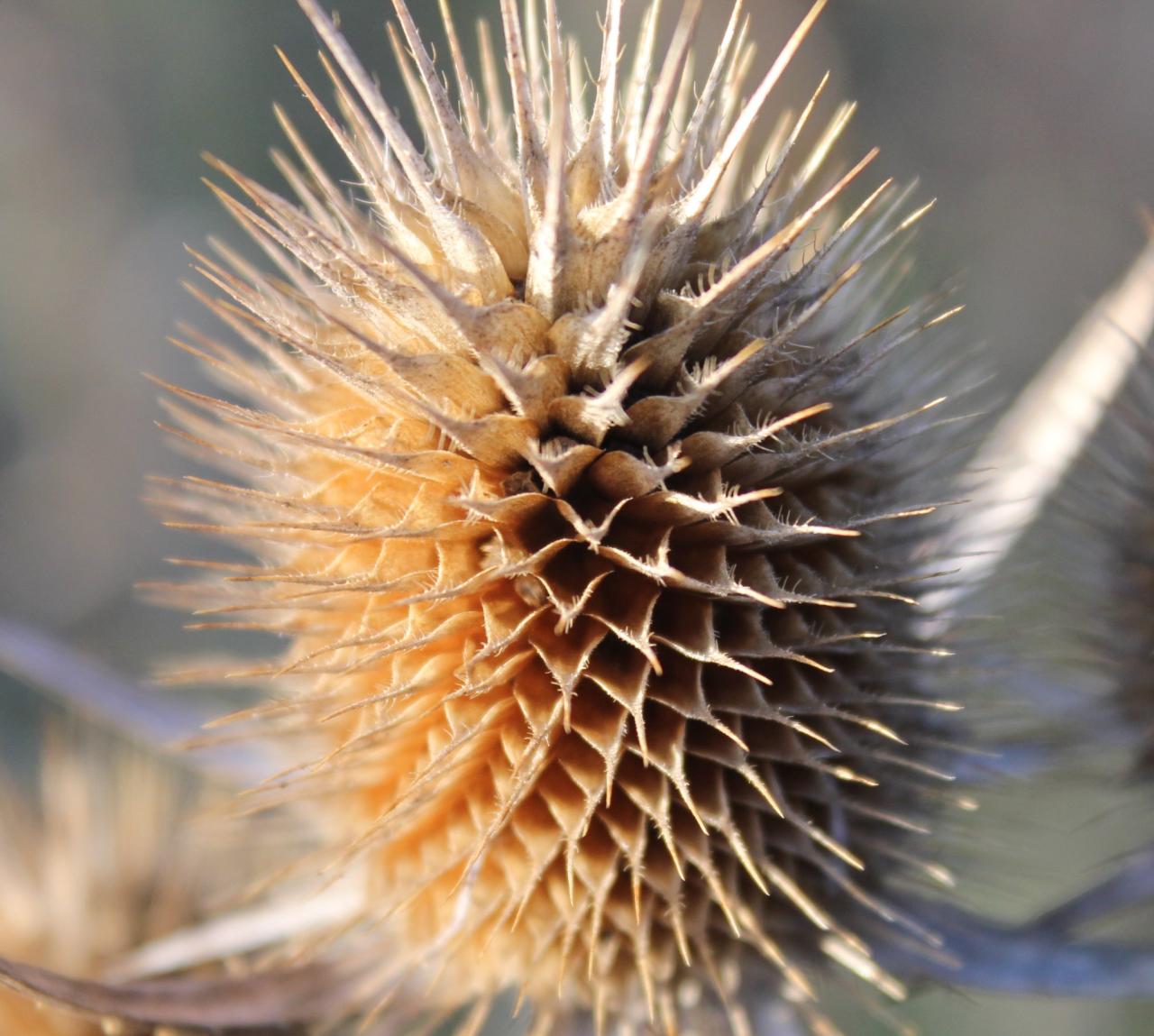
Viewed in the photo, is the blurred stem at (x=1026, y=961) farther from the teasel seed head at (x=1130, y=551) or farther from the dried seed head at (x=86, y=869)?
the dried seed head at (x=86, y=869)

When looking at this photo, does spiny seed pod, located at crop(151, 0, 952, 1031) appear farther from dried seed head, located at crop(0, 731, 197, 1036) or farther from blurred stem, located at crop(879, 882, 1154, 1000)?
dried seed head, located at crop(0, 731, 197, 1036)

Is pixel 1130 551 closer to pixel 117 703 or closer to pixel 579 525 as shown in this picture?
pixel 579 525

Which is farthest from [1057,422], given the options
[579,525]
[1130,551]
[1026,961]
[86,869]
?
[86,869]

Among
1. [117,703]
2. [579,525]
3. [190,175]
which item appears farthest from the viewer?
[190,175]

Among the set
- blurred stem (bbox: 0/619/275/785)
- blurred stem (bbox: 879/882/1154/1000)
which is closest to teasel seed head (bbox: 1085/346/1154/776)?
blurred stem (bbox: 879/882/1154/1000)

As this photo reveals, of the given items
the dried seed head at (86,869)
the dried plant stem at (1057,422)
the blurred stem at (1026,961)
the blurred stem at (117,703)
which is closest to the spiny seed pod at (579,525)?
the blurred stem at (1026,961)

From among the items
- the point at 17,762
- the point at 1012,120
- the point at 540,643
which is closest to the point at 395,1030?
the point at 540,643

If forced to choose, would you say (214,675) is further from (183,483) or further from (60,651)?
(60,651)
